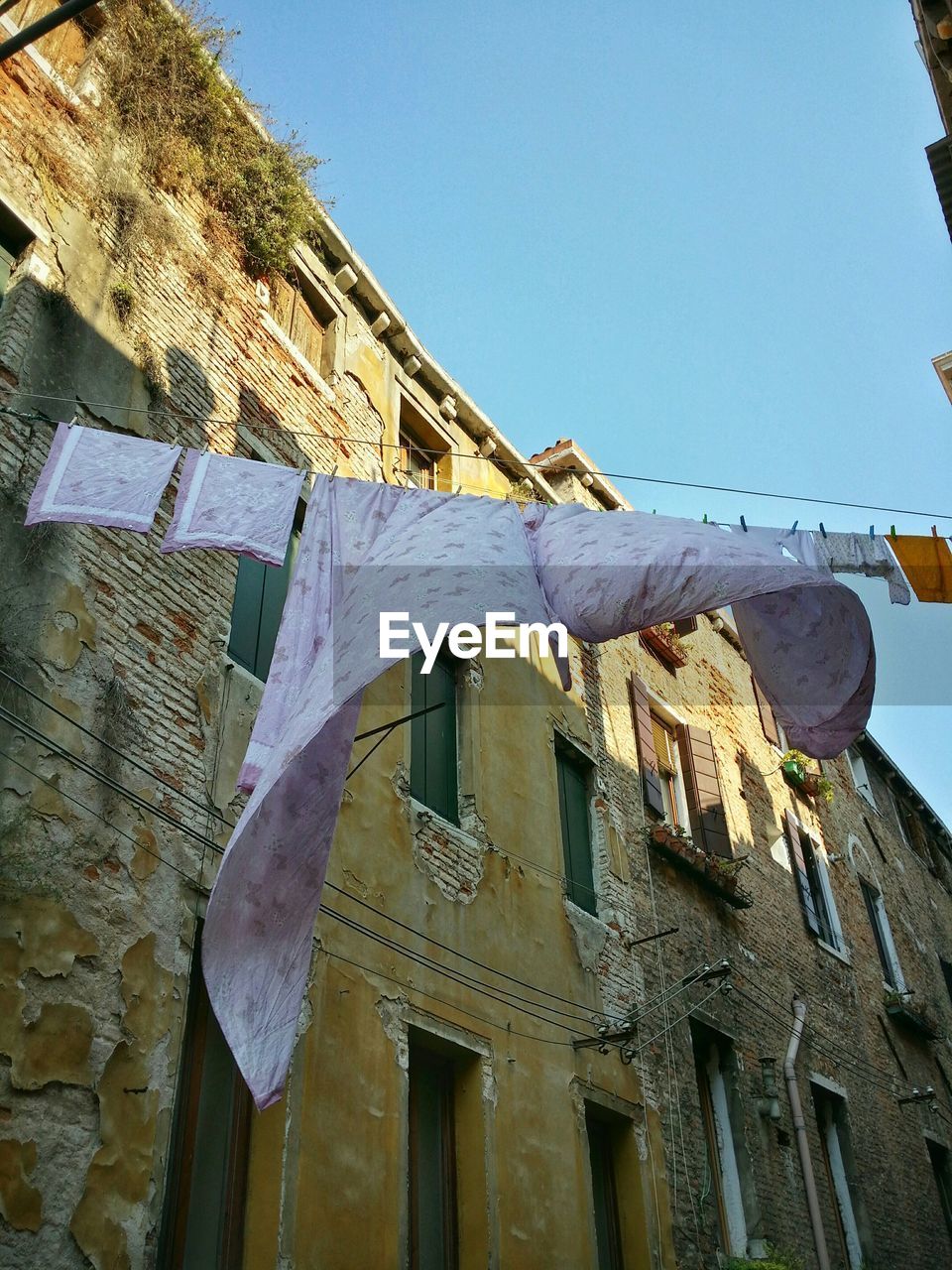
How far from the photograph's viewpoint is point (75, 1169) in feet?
14.8

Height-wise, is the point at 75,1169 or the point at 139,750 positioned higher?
the point at 139,750

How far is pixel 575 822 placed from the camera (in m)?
9.65

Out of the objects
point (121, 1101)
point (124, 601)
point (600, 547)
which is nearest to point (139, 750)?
point (124, 601)

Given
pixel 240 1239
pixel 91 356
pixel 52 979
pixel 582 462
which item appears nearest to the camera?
pixel 52 979

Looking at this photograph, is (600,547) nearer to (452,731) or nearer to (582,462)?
(452,731)

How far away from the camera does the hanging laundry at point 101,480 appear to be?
15.2 ft

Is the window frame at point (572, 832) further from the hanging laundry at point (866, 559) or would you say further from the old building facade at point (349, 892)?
the hanging laundry at point (866, 559)

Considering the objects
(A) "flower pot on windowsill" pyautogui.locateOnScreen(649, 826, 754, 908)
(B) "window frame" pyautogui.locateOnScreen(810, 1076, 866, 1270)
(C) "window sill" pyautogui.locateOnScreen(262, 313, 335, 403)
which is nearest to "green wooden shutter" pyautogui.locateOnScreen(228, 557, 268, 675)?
(C) "window sill" pyautogui.locateOnScreen(262, 313, 335, 403)

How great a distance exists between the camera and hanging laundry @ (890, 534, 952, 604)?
645cm

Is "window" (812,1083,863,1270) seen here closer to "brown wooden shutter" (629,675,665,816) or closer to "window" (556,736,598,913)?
"brown wooden shutter" (629,675,665,816)

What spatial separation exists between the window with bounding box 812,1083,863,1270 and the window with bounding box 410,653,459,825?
602 centimetres

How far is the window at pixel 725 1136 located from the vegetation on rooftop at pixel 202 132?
7.51 meters

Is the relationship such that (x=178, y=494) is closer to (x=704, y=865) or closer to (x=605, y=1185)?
(x=605, y=1185)

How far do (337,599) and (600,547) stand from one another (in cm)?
116
